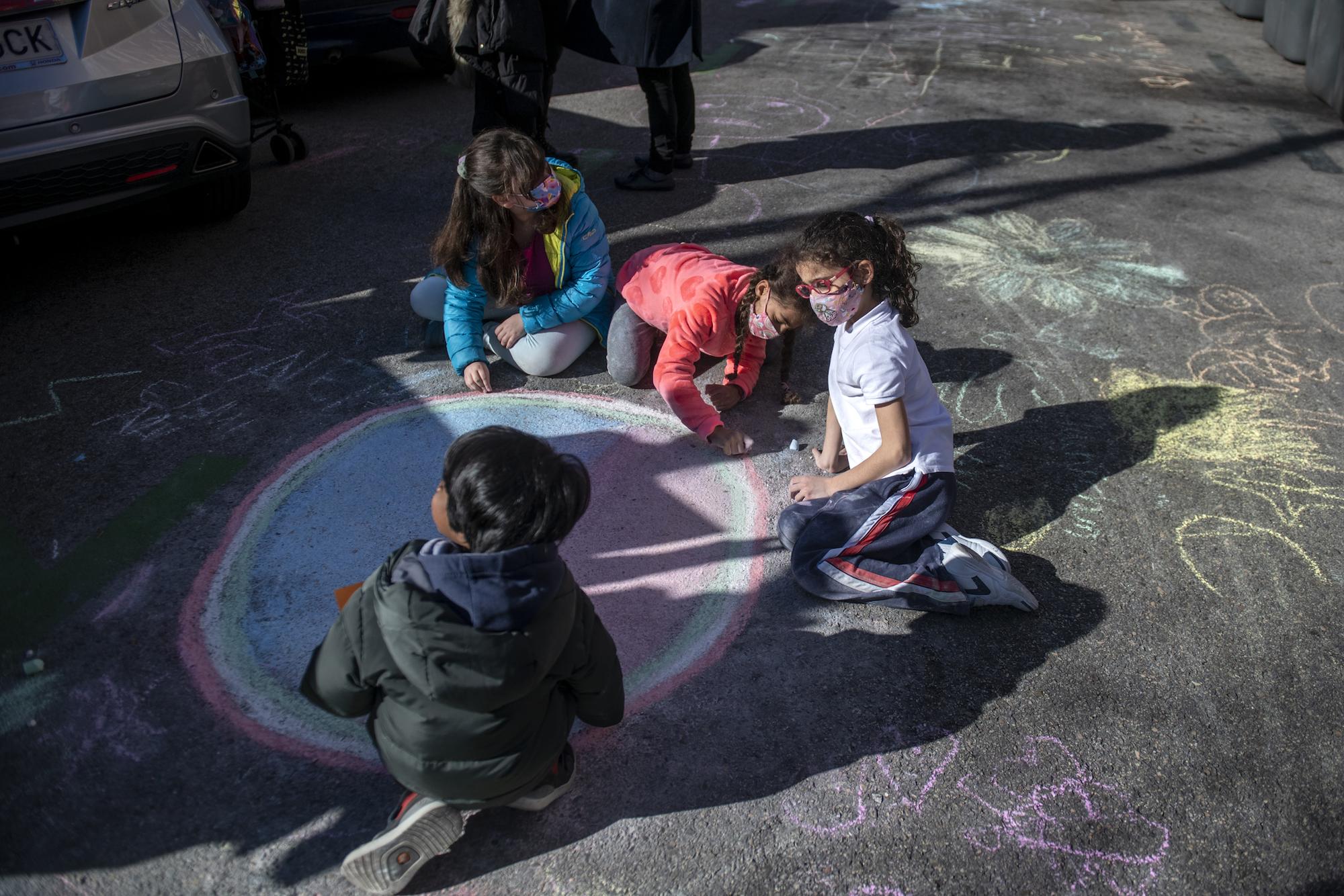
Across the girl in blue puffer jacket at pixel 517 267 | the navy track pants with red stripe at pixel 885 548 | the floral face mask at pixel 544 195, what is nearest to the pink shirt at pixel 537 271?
the girl in blue puffer jacket at pixel 517 267

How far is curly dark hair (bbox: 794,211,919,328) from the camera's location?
2.68 meters

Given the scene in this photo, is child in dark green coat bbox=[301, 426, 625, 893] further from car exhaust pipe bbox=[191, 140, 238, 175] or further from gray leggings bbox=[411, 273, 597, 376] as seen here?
car exhaust pipe bbox=[191, 140, 238, 175]

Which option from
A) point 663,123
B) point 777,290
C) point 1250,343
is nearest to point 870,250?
point 777,290

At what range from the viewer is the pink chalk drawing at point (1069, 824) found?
206 centimetres

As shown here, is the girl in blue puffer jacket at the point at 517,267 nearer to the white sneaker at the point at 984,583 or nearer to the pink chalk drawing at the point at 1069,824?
the white sneaker at the point at 984,583

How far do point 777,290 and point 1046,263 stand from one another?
7.59 feet

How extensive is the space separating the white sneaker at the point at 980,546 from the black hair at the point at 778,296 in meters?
0.77

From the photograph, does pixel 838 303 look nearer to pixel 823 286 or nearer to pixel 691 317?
pixel 823 286

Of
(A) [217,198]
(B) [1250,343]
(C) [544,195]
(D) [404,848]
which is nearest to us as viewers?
(D) [404,848]

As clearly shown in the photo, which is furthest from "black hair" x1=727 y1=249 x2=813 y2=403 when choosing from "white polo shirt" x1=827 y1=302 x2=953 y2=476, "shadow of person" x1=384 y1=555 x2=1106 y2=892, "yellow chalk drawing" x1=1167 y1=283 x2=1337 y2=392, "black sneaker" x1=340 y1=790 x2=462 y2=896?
"yellow chalk drawing" x1=1167 y1=283 x2=1337 y2=392

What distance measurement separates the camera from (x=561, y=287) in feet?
11.7

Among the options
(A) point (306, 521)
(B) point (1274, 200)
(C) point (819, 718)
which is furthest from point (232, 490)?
(B) point (1274, 200)

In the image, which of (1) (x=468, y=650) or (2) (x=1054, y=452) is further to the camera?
(2) (x=1054, y=452)

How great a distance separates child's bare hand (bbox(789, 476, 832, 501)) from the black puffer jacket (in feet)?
3.57
